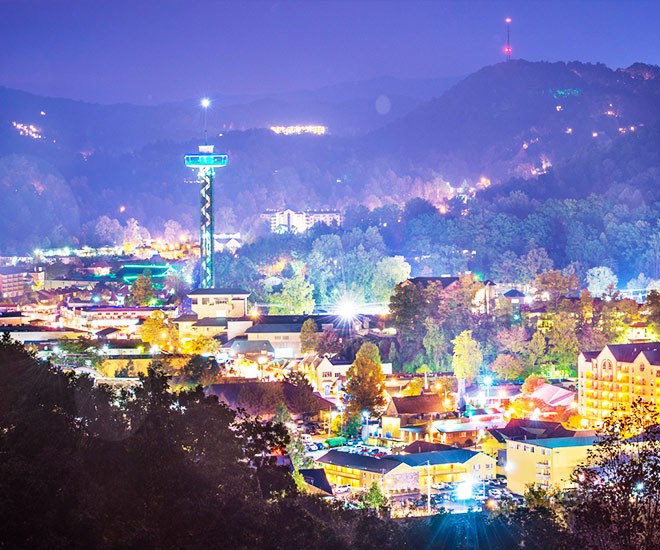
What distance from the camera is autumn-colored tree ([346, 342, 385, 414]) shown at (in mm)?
15424

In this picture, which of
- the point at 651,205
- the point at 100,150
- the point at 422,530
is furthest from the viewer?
the point at 100,150

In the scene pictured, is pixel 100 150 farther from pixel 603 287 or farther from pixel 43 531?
pixel 43 531

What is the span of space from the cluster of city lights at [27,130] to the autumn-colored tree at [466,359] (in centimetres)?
5375

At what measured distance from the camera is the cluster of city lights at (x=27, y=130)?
221ft

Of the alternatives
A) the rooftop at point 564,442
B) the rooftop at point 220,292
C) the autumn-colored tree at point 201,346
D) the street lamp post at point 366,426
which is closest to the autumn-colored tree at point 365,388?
the street lamp post at point 366,426

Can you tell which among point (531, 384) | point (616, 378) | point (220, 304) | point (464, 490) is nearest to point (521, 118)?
point (220, 304)

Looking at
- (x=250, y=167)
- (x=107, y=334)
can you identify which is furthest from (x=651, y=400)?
(x=250, y=167)

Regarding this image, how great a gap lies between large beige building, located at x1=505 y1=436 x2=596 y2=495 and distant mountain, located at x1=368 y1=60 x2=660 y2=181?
37.4 meters

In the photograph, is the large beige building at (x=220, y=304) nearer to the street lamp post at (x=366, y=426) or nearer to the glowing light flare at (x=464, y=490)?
the street lamp post at (x=366, y=426)

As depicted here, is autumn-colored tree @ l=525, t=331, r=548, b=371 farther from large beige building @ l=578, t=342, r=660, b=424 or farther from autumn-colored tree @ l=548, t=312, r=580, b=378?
large beige building @ l=578, t=342, r=660, b=424

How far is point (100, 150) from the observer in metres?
71.8

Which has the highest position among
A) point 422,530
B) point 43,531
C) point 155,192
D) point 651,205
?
point 155,192

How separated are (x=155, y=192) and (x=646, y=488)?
55.4 meters

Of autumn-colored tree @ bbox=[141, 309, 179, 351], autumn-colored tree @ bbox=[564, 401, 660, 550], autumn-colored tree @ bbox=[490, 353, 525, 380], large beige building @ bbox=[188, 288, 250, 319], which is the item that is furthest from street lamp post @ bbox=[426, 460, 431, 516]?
large beige building @ bbox=[188, 288, 250, 319]
